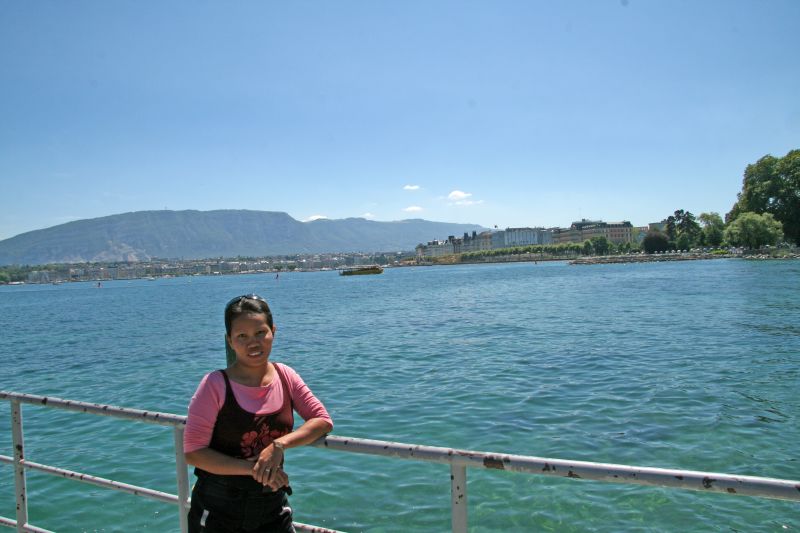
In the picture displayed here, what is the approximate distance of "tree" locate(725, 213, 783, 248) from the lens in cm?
10150

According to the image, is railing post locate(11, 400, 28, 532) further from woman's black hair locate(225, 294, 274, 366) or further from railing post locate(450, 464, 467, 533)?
railing post locate(450, 464, 467, 533)

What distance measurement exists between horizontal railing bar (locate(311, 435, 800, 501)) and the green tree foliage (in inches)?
4605

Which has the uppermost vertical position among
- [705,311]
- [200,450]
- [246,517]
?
[200,450]

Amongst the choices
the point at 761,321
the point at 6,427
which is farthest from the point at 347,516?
the point at 761,321

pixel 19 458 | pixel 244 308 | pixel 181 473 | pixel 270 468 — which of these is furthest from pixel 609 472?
pixel 19 458

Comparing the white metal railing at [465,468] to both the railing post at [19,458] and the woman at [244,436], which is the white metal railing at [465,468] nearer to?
the railing post at [19,458]

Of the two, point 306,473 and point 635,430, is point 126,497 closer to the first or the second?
point 306,473

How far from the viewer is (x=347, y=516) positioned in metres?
7.95

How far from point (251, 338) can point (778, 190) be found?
124 meters

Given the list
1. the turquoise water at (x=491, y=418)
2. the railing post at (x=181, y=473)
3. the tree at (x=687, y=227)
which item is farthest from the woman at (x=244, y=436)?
the tree at (x=687, y=227)

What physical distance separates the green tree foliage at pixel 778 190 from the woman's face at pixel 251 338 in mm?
117151

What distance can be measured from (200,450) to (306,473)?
7.36m

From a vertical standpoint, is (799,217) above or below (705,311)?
above

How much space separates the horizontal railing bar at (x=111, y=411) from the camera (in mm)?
3152
